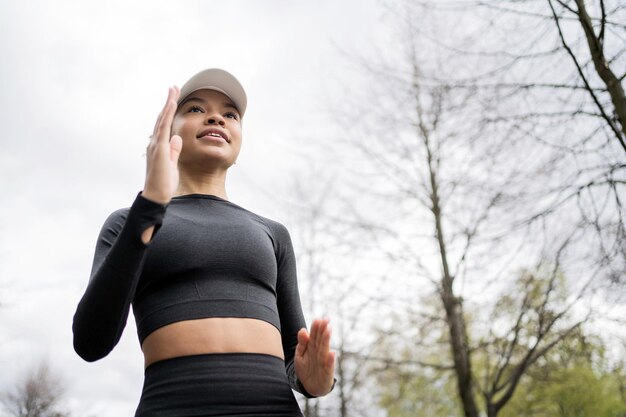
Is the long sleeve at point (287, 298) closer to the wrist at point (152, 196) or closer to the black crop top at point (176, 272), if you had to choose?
the black crop top at point (176, 272)

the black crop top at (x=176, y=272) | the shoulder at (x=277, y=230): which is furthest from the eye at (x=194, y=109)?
the shoulder at (x=277, y=230)

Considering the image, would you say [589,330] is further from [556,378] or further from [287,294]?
[287,294]

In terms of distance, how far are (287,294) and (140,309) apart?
1.63 ft

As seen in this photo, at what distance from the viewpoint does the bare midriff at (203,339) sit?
122 centimetres

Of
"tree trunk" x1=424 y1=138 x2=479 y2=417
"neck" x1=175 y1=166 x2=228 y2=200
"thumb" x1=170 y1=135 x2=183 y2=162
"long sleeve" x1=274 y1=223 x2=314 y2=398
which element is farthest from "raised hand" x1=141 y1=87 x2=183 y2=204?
"tree trunk" x1=424 y1=138 x2=479 y2=417

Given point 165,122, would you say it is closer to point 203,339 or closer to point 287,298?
point 203,339

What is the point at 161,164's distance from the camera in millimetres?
1124

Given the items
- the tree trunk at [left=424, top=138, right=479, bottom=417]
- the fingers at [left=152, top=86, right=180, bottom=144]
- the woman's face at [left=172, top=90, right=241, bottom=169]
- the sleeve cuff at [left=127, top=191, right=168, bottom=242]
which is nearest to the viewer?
the sleeve cuff at [left=127, top=191, right=168, bottom=242]

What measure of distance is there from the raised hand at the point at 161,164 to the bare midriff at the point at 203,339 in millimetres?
332

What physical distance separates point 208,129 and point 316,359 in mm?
816

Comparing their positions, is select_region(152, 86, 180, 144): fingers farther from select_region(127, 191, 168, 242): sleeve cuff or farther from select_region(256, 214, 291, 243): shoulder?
select_region(256, 214, 291, 243): shoulder

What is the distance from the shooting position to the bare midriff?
1.22m

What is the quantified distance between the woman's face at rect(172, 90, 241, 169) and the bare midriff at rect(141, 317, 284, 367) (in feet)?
1.92

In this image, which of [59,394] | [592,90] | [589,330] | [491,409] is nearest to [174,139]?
[592,90]
